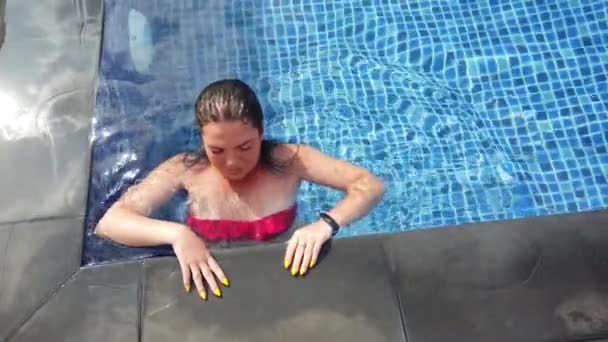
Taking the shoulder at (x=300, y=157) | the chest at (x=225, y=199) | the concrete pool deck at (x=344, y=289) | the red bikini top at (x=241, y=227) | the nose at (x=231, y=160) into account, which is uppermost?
the shoulder at (x=300, y=157)

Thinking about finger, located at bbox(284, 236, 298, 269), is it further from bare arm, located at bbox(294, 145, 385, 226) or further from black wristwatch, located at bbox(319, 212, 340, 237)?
bare arm, located at bbox(294, 145, 385, 226)

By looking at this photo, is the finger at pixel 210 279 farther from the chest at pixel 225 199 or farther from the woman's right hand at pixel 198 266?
the chest at pixel 225 199

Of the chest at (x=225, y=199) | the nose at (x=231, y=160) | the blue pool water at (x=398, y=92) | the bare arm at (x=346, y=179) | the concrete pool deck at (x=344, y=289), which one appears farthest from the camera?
the blue pool water at (x=398, y=92)

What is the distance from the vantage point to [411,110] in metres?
3.76

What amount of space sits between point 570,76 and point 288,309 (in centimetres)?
217

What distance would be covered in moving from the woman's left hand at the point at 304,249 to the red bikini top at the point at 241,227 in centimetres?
40

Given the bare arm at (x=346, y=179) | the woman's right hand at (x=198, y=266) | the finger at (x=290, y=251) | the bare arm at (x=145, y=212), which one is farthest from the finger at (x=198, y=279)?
the bare arm at (x=346, y=179)

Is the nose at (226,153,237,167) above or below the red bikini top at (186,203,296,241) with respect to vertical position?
above

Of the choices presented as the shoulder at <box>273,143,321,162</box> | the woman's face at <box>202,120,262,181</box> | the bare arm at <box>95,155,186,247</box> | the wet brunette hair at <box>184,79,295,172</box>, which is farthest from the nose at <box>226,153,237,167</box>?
the shoulder at <box>273,143,321,162</box>

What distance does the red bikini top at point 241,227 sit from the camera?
302cm

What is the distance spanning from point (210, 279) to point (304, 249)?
341 mm

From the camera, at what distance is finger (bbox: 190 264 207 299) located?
102 inches

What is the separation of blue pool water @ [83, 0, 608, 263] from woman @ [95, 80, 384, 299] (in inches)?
4.3

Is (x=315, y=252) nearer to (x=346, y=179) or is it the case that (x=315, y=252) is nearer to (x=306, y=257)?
(x=306, y=257)
